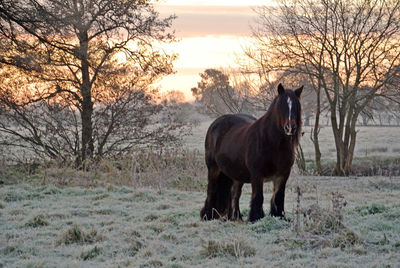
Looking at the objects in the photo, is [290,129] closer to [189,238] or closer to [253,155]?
[253,155]

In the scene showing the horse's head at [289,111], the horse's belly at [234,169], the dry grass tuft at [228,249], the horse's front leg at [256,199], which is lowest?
the dry grass tuft at [228,249]

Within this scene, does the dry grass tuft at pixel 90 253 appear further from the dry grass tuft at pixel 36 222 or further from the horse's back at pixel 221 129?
the horse's back at pixel 221 129

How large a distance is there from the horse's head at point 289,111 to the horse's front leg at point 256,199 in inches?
36.4

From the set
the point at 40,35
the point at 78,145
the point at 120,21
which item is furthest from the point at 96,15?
the point at 78,145

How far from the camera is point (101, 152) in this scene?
58.0ft

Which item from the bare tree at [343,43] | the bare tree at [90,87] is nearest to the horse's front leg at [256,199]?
the bare tree at [90,87]

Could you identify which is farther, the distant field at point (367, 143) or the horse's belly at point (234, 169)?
the distant field at point (367, 143)

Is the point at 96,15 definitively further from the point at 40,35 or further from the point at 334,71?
the point at 334,71

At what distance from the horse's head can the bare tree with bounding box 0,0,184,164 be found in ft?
33.3

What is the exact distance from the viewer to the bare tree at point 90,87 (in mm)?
16609

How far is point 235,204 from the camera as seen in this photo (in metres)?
8.51

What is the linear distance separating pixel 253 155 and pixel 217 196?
51.8 inches

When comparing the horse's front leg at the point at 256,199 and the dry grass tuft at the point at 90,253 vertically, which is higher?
the horse's front leg at the point at 256,199

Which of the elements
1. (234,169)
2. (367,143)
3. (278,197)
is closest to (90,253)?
(234,169)
